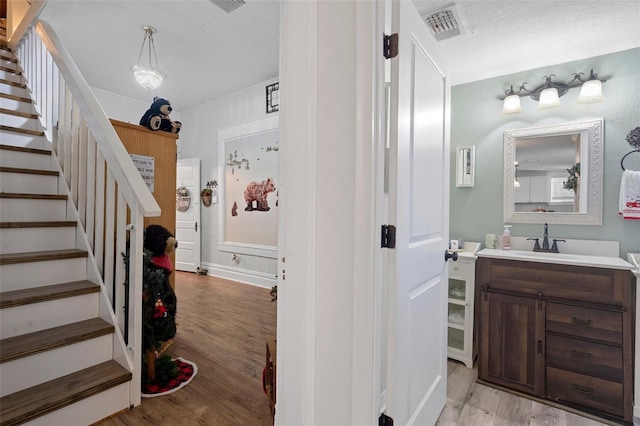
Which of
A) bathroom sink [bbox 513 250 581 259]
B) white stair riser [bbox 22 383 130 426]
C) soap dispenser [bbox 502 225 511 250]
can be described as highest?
soap dispenser [bbox 502 225 511 250]

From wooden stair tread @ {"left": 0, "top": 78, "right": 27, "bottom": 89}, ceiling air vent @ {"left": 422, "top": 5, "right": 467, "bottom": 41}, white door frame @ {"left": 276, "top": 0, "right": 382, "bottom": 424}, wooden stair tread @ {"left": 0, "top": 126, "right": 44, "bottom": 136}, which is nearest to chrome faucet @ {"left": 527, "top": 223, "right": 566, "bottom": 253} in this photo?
ceiling air vent @ {"left": 422, "top": 5, "right": 467, "bottom": 41}

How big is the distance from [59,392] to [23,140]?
2127 millimetres

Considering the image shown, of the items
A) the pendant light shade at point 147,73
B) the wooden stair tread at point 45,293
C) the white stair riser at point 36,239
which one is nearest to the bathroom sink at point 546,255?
the wooden stair tread at point 45,293

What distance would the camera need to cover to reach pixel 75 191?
7.30 feet

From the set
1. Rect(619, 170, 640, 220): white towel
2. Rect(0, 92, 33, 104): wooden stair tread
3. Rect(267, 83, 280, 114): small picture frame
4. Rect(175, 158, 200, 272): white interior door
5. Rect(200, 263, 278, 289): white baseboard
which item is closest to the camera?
Rect(619, 170, 640, 220): white towel

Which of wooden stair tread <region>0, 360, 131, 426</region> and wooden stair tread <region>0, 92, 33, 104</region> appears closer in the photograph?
wooden stair tread <region>0, 360, 131, 426</region>

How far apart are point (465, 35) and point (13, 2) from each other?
471 centimetres

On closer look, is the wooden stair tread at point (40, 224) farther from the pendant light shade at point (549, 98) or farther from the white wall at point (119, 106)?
the pendant light shade at point (549, 98)

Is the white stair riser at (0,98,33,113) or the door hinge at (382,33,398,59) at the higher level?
the white stair riser at (0,98,33,113)

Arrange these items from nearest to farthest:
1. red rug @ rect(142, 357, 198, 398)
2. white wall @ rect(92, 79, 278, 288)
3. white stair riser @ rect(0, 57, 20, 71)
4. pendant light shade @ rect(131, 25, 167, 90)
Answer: red rug @ rect(142, 357, 198, 398) < pendant light shade @ rect(131, 25, 167, 90) < white stair riser @ rect(0, 57, 20, 71) < white wall @ rect(92, 79, 278, 288)

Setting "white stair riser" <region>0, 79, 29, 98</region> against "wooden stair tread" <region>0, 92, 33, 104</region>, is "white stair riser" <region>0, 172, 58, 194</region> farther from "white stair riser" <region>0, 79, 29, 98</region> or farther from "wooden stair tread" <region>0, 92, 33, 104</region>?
"white stair riser" <region>0, 79, 29, 98</region>

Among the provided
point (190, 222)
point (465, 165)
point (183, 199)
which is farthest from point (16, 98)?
point (465, 165)

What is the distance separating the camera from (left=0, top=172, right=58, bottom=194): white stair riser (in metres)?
2.17

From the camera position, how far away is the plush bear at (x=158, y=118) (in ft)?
8.05
